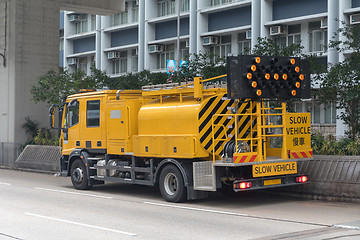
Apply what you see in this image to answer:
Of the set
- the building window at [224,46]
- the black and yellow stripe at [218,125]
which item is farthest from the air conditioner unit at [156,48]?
the black and yellow stripe at [218,125]

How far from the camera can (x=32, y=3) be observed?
29.2m

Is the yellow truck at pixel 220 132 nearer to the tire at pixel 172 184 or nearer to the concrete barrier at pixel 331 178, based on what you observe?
the tire at pixel 172 184

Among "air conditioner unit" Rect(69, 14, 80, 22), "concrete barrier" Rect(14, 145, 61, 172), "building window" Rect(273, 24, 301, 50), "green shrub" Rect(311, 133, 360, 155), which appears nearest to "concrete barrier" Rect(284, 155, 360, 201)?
"green shrub" Rect(311, 133, 360, 155)

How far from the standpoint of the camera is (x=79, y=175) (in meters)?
18.1

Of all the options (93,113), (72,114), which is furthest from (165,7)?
(93,113)

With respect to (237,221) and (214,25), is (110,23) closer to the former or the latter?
(214,25)

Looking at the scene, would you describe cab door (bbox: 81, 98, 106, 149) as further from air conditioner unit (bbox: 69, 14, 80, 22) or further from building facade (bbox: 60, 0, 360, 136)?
air conditioner unit (bbox: 69, 14, 80, 22)

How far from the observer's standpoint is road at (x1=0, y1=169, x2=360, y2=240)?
1023 centimetres

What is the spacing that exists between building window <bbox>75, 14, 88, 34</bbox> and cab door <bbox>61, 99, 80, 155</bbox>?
40181 millimetres

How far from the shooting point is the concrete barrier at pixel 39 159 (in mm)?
24936

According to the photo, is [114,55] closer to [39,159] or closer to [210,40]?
[210,40]

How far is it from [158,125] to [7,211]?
444cm

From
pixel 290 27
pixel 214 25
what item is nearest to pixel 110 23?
pixel 214 25

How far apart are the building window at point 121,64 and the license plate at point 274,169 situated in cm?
4087
